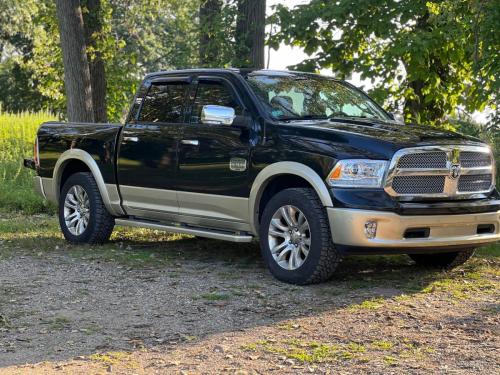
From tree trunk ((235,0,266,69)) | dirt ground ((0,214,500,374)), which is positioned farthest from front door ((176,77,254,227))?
tree trunk ((235,0,266,69))

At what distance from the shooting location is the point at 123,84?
19156 mm

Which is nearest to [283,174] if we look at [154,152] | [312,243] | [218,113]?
[312,243]

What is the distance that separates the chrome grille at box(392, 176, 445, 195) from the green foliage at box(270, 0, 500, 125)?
154 inches

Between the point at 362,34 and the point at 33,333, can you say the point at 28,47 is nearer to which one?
the point at 362,34

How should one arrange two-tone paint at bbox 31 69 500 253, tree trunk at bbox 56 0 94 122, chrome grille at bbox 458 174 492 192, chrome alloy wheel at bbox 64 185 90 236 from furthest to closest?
tree trunk at bbox 56 0 94 122, chrome alloy wheel at bbox 64 185 90 236, chrome grille at bbox 458 174 492 192, two-tone paint at bbox 31 69 500 253

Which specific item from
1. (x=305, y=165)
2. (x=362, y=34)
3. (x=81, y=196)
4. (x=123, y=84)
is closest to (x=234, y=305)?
(x=305, y=165)

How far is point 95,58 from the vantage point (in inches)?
691

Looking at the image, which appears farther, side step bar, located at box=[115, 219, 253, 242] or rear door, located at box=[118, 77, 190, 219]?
rear door, located at box=[118, 77, 190, 219]

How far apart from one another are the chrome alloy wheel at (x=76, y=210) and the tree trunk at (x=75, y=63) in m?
5.68

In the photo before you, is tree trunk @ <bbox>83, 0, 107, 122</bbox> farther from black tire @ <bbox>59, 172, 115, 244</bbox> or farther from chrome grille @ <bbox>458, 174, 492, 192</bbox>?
chrome grille @ <bbox>458, 174, 492, 192</bbox>

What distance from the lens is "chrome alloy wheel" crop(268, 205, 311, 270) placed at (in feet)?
24.7

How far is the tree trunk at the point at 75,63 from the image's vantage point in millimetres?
15719

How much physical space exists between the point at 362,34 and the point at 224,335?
811 centimetres

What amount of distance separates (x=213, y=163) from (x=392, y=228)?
2.05 m
